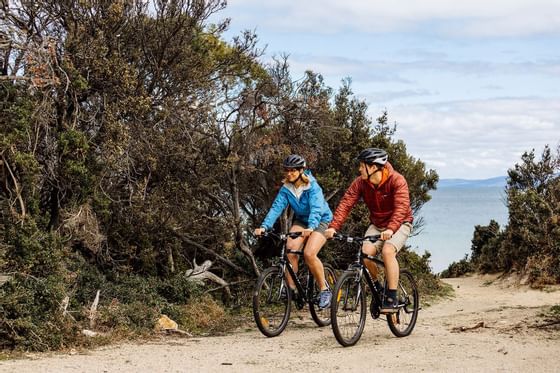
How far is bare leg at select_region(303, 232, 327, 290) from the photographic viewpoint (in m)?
9.55

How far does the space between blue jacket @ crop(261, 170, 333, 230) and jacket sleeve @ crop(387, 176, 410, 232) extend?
1015mm

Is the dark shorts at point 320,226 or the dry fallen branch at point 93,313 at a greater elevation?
the dark shorts at point 320,226

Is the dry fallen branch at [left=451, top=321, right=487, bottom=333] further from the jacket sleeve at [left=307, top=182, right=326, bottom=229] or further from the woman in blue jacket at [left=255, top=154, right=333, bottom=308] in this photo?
the jacket sleeve at [left=307, top=182, right=326, bottom=229]

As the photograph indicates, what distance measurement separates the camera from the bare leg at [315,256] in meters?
9.55

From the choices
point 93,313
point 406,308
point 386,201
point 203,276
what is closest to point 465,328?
point 406,308

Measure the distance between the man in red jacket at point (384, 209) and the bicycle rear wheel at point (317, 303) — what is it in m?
1.01

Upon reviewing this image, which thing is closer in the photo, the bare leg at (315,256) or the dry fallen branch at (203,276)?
the bare leg at (315,256)

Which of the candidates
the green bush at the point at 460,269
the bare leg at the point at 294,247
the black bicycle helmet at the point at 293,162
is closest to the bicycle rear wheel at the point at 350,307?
the bare leg at the point at 294,247

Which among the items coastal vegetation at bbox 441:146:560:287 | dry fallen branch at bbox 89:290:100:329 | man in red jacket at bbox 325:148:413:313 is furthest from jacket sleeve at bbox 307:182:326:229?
coastal vegetation at bbox 441:146:560:287

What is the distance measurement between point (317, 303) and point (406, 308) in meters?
1.10

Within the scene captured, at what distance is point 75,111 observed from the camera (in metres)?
10.9

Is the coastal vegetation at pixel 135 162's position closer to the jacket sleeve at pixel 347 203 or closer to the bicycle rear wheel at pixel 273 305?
the bicycle rear wheel at pixel 273 305

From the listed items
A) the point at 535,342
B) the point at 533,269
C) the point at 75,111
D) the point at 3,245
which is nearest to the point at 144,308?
the point at 3,245

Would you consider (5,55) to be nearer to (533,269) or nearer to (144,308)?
(144,308)
